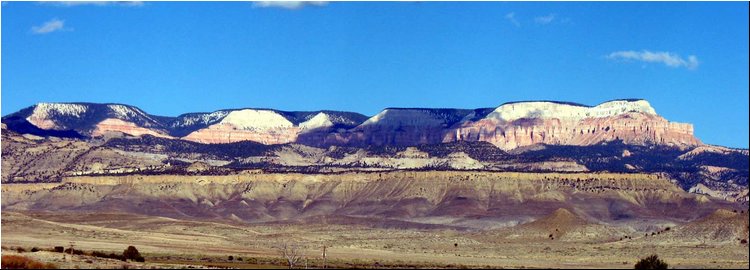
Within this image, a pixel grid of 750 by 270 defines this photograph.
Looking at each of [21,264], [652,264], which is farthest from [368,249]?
[21,264]

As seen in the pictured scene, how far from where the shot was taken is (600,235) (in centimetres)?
18150

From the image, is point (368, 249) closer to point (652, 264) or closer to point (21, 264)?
point (652, 264)

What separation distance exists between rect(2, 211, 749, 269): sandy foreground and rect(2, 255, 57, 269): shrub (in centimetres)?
554

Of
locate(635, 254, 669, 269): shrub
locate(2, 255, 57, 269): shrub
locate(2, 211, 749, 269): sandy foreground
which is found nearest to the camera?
locate(2, 255, 57, 269): shrub

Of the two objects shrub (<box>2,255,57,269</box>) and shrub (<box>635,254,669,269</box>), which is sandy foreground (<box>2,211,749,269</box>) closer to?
shrub (<box>2,255,57,269</box>)

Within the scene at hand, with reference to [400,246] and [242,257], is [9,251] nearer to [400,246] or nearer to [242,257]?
[242,257]

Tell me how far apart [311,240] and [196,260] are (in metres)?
59.7

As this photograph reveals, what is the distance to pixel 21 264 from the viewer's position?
88625mm

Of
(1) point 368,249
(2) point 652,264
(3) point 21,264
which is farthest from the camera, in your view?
(1) point 368,249

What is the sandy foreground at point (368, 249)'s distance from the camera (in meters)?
125

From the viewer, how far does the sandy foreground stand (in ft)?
411

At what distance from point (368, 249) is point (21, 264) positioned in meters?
77.7

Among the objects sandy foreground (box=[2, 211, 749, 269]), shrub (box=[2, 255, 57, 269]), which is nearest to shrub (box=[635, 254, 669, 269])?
sandy foreground (box=[2, 211, 749, 269])

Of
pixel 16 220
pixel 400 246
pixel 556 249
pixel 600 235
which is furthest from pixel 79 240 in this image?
pixel 600 235
